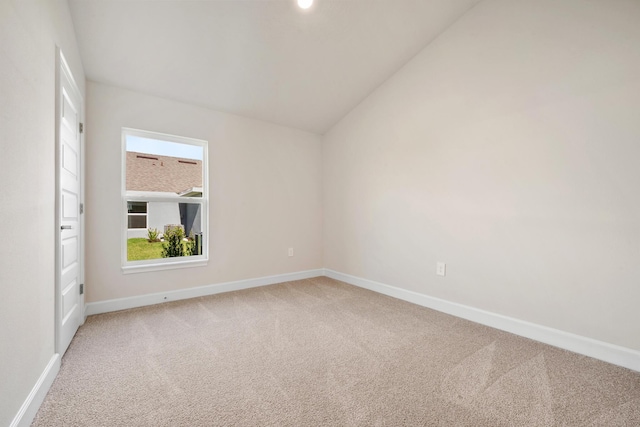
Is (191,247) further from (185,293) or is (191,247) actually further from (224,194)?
(224,194)

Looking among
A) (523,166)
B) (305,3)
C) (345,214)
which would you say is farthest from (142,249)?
(523,166)

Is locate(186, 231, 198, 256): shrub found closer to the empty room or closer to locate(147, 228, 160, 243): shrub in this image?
the empty room

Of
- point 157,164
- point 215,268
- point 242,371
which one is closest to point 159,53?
point 157,164

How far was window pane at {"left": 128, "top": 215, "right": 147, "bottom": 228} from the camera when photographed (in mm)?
3039

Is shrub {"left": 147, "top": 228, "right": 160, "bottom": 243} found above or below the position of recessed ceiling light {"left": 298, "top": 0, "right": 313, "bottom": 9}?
below

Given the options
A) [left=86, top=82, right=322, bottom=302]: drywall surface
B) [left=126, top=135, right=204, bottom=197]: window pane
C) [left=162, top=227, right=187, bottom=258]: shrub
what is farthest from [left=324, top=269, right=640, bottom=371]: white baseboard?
[left=126, top=135, right=204, bottom=197]: window pane

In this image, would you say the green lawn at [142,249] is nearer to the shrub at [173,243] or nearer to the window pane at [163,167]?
the shrub at [173,243]

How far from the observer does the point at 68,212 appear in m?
2.16

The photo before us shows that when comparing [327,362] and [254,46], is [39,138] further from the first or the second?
[327,362]

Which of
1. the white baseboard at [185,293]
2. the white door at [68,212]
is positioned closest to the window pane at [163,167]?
the white door at [68,212]

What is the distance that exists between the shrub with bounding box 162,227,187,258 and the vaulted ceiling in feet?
4.95

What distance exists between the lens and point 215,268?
3.50 m

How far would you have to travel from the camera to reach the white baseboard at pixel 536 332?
6.23 ft

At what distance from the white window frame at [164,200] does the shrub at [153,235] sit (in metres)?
0.22
